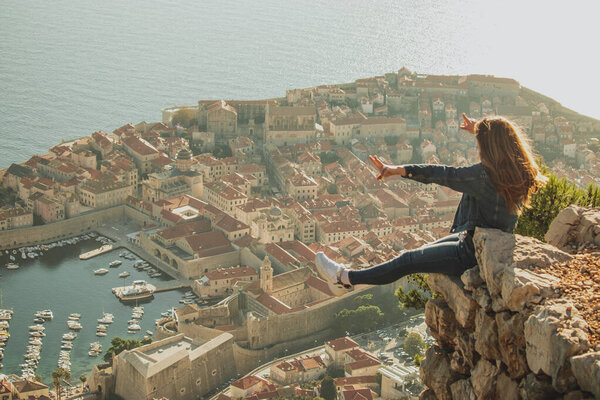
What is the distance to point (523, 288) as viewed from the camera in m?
3.22

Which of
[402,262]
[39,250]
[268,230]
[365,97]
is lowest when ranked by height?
[39,250]

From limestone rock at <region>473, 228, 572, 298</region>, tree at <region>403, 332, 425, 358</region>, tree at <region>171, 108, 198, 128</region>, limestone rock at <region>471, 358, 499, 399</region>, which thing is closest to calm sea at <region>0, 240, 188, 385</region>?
tree at <region>403, 332, 425, 358</region>

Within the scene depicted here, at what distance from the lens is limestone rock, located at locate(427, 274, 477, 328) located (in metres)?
3.59

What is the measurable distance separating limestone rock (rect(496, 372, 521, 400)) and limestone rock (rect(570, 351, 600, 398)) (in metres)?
0.41

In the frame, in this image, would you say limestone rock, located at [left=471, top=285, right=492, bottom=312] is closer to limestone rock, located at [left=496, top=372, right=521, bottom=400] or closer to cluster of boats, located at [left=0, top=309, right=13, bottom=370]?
limestone rock, located at [left=496, top=372, right=521, bottom=400]

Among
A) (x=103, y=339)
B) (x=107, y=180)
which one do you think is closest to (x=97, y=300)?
(x=103, y=339)

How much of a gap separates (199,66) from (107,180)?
1975 cm

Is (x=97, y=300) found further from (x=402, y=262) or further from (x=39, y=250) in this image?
(x=402, y=262)

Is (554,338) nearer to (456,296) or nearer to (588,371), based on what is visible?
(588,371)

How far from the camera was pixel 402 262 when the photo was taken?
3697mm

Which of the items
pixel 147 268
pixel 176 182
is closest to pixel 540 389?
pixel 147 268

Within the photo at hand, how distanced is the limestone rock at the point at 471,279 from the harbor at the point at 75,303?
13.2m

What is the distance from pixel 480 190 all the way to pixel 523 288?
578mm

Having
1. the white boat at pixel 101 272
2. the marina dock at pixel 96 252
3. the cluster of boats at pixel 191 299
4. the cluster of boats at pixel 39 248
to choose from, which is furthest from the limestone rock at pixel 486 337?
the cluster of boats at pixel 39 248
